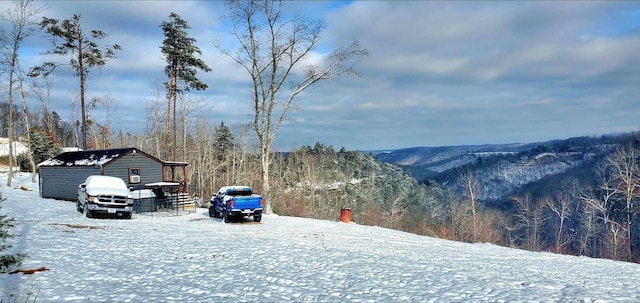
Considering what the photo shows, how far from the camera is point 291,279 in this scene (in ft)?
26.7

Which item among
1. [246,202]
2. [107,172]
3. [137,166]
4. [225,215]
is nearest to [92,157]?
[107,172]

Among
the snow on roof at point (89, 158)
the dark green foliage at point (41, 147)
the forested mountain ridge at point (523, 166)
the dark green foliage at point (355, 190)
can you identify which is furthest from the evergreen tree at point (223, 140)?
the forested mountain ridge at point (523, 166)

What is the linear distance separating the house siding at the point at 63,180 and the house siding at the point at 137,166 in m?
0.97

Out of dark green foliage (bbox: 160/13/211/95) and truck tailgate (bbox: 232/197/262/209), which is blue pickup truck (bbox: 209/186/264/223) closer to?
truck tailgate (bbox: 232/197/262/209)

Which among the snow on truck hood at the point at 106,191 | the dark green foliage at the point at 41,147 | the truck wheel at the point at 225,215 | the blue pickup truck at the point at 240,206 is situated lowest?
the truck wheel at the point at 225,215

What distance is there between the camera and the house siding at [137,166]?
27.2 metres

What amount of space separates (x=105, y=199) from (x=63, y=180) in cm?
1256

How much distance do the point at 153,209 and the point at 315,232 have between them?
14.0m

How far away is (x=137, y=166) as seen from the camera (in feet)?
94.4

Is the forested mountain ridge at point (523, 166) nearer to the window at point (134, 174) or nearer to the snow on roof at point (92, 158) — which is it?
the window at point (134, 174)

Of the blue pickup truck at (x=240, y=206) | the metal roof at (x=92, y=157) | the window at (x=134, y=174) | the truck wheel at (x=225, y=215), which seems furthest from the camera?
the window at (x=134, y=174)

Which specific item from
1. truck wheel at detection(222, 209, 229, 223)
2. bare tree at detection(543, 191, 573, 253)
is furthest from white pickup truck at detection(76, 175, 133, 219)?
bare tree at detection(543, 191, 573, 253)

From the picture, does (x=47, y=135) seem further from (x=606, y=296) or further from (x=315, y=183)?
(x=606, y=296)

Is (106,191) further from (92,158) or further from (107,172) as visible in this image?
(92,158)
